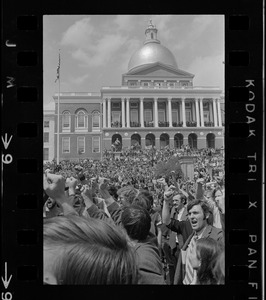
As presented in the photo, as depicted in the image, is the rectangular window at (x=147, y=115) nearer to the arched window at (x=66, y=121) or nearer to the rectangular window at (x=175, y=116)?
→ the rectangular window at (x=175, y=116)

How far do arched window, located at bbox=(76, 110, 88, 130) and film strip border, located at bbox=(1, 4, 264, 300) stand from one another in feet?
3.70

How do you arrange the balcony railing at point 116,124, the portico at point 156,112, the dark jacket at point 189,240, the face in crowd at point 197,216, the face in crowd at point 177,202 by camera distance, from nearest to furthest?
1. the dark jacket at point 189,240
2. the face in crowd at point 197,216
3. the face in crowd at point 177,202
4. the portico at point 156,112
5. the balcony railing at point 116,124

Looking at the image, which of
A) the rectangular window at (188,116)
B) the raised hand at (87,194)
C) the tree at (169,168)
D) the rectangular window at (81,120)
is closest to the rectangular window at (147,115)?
the rectangular window at (188,116)

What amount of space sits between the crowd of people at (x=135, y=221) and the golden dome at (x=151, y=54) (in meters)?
1.18

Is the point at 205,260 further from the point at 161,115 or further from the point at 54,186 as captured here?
the point at 161,115

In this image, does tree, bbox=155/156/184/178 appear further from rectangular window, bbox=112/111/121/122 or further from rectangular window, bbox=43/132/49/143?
rectangular window, bbox=43/132/49/143

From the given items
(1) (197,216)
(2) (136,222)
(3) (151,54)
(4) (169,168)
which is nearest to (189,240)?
(1) (197,216)

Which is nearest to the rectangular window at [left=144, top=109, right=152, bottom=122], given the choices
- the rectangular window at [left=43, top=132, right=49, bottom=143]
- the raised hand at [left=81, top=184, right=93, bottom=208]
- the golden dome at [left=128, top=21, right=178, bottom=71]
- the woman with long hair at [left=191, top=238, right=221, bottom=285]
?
the golden dome at [left=128, top=21, right=178, bottom=71]

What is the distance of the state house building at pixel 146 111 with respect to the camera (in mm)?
5078

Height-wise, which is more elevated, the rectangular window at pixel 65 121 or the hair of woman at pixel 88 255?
the rectangular window at pixel 65 121
